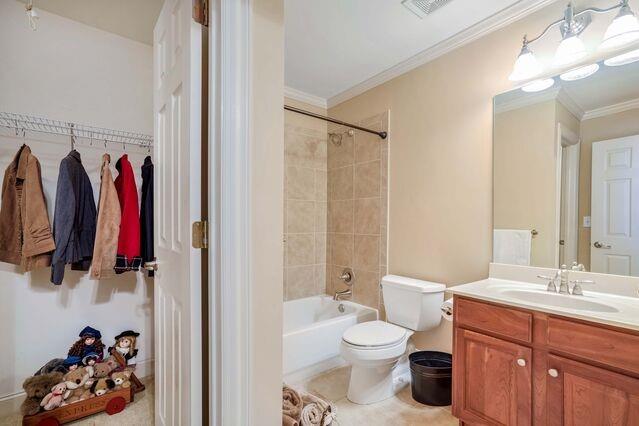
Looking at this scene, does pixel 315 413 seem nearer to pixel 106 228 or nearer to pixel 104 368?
pixel 104 368

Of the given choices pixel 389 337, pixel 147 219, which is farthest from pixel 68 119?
pixel 389 337

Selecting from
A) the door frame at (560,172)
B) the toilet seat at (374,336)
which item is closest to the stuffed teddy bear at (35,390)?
the toilet seat at (374,336)

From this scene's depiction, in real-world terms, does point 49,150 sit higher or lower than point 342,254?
higher

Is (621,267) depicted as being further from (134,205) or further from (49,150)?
(49,150)

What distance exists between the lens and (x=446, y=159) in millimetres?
2154

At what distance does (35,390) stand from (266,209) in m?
1.84

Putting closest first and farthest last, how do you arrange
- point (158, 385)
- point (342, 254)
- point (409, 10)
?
1. point (158, 385)
2. point (409, 10)
3. point (342, 254)

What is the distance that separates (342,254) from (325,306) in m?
0.55

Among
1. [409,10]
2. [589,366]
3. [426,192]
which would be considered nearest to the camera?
[589,366]

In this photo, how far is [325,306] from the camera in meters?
3.00

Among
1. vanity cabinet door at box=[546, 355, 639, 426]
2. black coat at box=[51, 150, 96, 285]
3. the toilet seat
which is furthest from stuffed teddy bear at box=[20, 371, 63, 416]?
vanity cabinet door at box=[546, 355, 639, 426]

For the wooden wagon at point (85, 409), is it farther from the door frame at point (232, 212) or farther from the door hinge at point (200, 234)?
the door hinge at point (200, 234)

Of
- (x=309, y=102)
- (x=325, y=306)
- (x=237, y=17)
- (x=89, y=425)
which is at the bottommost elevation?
(x=89, y=425)

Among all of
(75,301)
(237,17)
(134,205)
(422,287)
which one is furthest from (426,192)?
(75,301)
